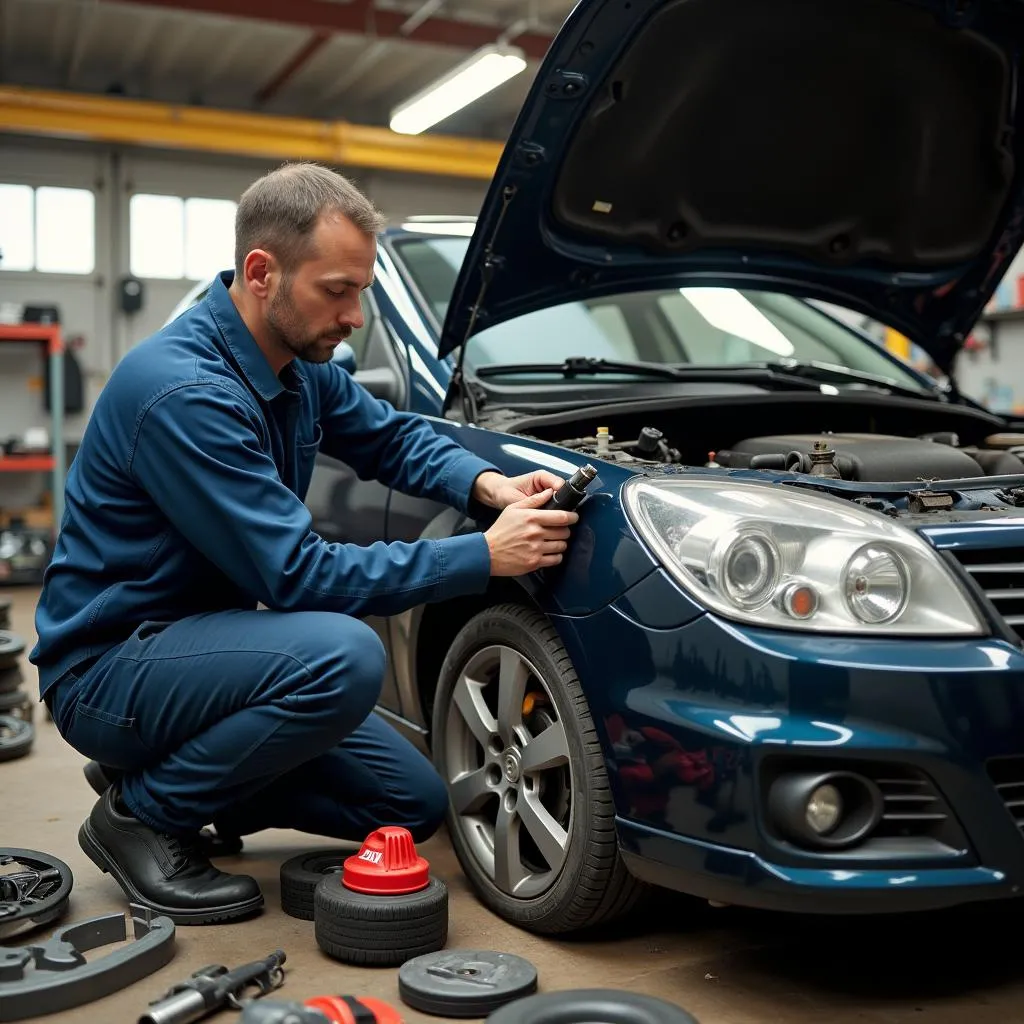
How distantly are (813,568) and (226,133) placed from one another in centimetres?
965

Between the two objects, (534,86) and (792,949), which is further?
(534,86)

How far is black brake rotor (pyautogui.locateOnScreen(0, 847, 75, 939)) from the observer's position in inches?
81.2

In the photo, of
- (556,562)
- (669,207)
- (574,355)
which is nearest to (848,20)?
(669,207)

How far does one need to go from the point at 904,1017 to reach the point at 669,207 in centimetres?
170

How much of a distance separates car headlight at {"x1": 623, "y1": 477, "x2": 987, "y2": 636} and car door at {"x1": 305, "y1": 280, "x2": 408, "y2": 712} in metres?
1.02

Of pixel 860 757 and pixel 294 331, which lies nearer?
pixel 860 757

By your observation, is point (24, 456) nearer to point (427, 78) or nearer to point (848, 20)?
point (427, 78)

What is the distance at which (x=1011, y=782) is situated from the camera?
167 centimetres

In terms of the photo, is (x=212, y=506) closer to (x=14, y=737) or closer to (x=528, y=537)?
(x=528, y=537)

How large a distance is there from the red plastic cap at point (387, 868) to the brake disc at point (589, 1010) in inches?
13.9

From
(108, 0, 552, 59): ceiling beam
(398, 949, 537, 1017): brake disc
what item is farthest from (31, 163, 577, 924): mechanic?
(108, 0, 552, 59): ceiling beam

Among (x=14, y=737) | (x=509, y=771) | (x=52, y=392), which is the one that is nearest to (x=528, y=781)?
(x=509, y=771)

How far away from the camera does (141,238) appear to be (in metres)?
11.4

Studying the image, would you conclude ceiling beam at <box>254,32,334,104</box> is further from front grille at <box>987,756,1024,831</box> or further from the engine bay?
front grille at <box>987,756,1024,831</box>
